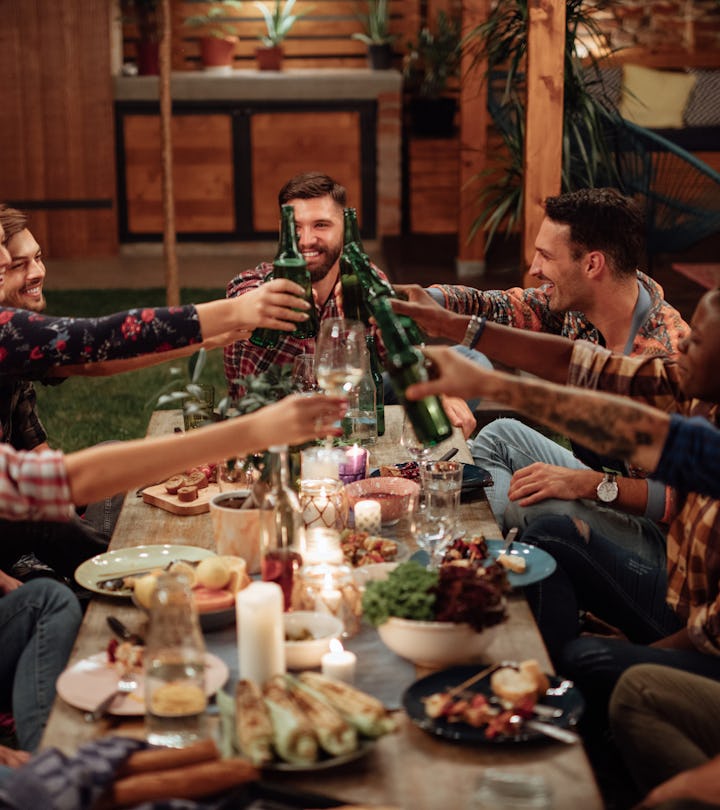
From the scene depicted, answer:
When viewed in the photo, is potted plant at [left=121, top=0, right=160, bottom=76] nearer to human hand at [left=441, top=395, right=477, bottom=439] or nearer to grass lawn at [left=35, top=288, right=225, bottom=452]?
grass lawn at [left=35, top=288, right=225, bottom=452]

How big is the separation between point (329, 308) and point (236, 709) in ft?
6.36

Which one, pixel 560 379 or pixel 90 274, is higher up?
pixel 560 379

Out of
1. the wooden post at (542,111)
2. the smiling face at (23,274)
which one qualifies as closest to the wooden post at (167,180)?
the wooden post at (542,111)

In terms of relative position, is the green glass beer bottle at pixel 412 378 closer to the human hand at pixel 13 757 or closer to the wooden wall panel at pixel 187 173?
the human hand at pixel 13 757

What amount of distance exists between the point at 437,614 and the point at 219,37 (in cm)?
803

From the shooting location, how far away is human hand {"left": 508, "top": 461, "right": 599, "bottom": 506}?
265cm

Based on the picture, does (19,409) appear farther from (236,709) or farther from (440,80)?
(440,80)

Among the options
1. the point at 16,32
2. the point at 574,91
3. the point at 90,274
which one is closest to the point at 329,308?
the point at 574,91


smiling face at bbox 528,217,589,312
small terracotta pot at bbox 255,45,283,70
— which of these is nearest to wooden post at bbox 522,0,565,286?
smiling face at bbox 528,217,589,312

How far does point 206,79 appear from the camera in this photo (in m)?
8.84

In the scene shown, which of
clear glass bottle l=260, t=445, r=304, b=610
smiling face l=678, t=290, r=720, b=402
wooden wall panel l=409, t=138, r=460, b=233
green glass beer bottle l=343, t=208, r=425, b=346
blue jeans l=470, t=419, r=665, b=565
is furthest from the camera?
wooden wall panel l=409, t=138, r=460, b=233

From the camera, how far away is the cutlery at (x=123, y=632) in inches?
69.0

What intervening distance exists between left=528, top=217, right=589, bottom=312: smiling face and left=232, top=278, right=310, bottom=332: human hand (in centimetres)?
86

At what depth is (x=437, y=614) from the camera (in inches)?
65.7
